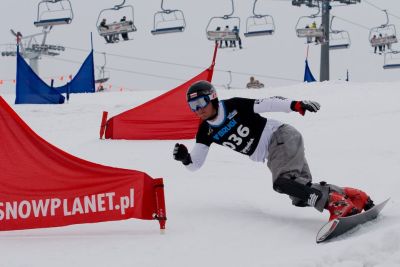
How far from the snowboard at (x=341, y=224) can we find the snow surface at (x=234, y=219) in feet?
0.21

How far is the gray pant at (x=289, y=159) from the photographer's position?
15.3ft

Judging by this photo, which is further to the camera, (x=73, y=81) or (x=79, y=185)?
(x=73, y=81)

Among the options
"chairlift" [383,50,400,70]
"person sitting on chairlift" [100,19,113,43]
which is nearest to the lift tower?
"chairlift" [383,50,400,70]

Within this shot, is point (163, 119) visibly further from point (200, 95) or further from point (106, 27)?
point (106, 27)

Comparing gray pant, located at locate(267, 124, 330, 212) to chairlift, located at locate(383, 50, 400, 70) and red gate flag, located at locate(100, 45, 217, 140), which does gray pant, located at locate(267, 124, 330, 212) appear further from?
chairlift, located at locate(383, 50, 400, 70)

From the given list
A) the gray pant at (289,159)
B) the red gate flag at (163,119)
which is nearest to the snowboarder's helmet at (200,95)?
the gray pant at (289,159)

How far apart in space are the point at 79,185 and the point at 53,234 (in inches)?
15.9

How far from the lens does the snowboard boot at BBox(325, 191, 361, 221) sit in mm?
4355

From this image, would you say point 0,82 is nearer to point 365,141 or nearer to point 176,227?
point 365,141

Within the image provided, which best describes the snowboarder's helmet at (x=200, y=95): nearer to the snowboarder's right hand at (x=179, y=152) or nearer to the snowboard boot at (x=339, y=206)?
the snowboarder's right hand at (x=179, y=152)

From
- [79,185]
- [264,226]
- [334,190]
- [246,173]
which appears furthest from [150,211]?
[246,173]

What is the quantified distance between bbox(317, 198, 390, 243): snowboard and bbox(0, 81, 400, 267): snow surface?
0.06m

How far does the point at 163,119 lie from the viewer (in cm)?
1035

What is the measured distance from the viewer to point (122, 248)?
417 centimetres
